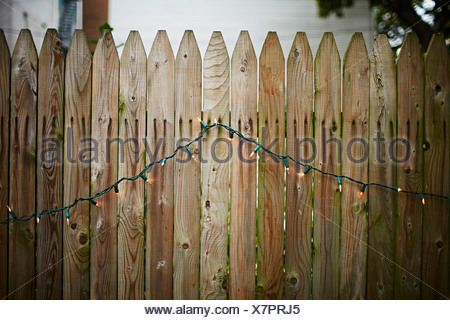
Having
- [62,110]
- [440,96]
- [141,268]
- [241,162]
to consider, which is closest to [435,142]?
[440,96]

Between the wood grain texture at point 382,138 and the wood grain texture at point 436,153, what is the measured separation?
0.63 ft

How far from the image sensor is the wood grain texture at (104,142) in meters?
1.52

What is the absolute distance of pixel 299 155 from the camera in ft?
4.96

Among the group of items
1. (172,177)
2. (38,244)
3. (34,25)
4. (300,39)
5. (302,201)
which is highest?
(34,25)

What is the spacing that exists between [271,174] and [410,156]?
2.66 feet

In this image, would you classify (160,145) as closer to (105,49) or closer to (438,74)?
(105,49)

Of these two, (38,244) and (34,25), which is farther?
(34,25)

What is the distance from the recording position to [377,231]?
152cm

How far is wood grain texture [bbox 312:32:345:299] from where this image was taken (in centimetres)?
151

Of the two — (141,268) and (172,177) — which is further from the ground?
(172,177)

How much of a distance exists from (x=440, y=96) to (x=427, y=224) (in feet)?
2.46

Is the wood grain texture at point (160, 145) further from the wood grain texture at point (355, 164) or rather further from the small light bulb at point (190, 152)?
the wood grain texture at point (355, 164)

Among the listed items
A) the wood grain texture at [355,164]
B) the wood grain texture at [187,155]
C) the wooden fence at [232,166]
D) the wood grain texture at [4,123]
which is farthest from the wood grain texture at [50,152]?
the wood grain texture at [355,164]

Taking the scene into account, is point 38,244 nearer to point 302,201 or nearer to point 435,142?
point 302,201
